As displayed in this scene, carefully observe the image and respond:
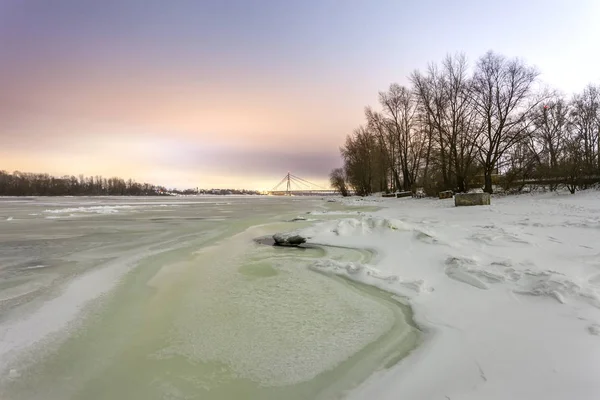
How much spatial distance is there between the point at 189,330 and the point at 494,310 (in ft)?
11.2

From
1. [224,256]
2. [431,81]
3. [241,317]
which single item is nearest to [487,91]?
[431,81]

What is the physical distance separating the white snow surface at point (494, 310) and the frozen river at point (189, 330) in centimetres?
32

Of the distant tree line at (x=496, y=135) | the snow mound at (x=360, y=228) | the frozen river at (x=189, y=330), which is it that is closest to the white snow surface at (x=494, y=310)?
the frozen river at (x=189, y=330)

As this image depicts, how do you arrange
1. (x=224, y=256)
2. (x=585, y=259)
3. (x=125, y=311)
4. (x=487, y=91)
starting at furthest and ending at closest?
(x=487, y=91), (x=224, y=256), (x=585, y=259), (x=125, y=311)

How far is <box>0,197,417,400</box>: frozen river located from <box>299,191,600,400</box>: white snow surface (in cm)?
32

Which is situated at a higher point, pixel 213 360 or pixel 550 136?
pixel 550 136

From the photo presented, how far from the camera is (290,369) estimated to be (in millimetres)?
2965

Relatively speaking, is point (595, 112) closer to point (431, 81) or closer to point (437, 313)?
point (431, 81)

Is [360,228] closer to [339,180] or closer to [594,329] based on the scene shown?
[594,329]

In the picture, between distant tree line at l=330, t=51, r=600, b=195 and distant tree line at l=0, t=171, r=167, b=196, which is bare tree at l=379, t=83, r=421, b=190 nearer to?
distant tree line at l=330, t=51, r=600, b=195

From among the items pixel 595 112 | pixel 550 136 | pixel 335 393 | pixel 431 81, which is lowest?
pixel 335 393

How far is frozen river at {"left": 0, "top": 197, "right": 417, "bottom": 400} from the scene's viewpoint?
2771mm

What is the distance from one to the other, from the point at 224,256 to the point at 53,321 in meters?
3.84

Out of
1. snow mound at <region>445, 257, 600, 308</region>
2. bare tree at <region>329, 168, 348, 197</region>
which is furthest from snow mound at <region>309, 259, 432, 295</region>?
bare tree at <region>329, 168, 348, 197</region>
